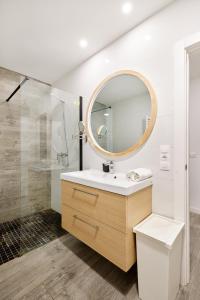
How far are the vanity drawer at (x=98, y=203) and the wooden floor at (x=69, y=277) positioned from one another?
51 cm

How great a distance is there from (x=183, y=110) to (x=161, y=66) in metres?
0.46

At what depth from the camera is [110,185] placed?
1165 mm

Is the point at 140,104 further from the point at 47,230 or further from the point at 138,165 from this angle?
the point at 47,230

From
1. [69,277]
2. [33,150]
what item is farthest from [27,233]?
[33,150]

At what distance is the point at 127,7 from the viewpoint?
1.32 m

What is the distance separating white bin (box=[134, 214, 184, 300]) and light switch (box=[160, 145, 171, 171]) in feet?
1.49

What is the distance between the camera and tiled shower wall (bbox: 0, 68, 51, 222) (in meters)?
2.19

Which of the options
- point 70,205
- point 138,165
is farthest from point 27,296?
point 138,165

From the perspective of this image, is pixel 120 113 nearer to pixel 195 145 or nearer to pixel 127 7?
pixel 127 7

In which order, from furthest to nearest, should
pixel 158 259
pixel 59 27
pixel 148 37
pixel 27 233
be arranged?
pixel 27 233
pixel 59 27
pixel 148 37
pixel 158 259

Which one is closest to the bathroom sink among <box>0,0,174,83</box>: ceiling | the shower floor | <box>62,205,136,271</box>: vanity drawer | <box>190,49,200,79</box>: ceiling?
<box>62,205,136,271</box>: vanity drawer

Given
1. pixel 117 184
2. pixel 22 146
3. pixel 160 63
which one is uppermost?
pixel 160 63

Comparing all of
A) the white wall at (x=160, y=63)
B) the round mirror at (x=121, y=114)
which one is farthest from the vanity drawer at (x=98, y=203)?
the round mirror at (x=121, y=114)

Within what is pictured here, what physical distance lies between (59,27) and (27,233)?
7.93 ft
